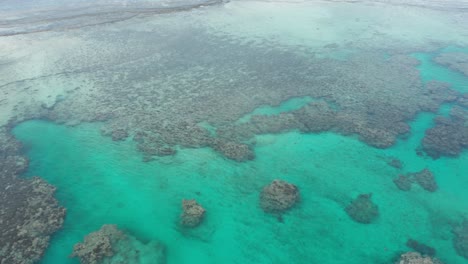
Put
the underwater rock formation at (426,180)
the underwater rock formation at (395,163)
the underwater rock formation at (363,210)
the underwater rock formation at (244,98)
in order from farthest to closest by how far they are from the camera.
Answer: the underwater rock formation at (244,98) → the underwater rock formation at (395,163) → the underwater rock formation at (426,180) → the underwater rock formation at (363,210)

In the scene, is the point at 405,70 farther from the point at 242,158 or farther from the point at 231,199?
the point at 231,199

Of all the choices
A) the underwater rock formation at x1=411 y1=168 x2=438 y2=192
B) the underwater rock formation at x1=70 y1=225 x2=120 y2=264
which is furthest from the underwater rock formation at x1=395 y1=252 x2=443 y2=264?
the underwater rock formation at x1=70 y1=225 x2=120 y2=264

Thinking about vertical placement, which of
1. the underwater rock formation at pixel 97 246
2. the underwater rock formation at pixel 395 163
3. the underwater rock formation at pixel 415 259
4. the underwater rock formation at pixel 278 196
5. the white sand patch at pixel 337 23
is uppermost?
the white sand patch at pixel 337 23

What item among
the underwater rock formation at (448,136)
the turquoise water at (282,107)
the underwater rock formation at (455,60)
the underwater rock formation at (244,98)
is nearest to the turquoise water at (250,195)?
the underwater rock formation at (448,136)

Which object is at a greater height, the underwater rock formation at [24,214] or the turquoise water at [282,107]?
the turquoise water at [282,107]

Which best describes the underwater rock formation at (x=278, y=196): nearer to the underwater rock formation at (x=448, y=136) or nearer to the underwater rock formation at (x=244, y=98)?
the underwater rock formation at (x=244, y=98)

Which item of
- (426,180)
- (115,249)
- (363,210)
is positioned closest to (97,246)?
(115,249)

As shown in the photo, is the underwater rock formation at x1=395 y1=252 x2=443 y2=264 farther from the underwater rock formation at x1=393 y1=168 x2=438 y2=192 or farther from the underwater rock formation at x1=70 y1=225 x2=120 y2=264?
the underwater rock formation at x1=70 y1=225 x2=120 y2=264
